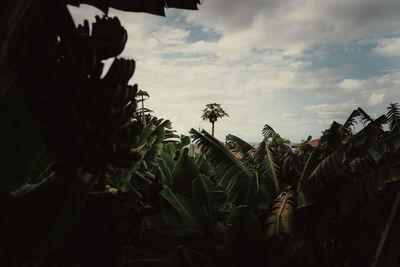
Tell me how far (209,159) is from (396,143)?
8.66ft

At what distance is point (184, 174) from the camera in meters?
4.33

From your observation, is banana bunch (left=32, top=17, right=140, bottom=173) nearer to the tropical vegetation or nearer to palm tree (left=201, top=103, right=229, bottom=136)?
the tropical vegetation

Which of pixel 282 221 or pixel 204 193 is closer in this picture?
pixel 282 221

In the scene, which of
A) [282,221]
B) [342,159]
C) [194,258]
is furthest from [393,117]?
[194,258]

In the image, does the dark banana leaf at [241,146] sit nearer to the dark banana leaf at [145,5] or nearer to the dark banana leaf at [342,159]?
the dark banana leaf at [342,159]

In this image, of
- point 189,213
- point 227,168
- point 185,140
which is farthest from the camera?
point 185,140

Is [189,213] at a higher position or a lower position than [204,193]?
lower

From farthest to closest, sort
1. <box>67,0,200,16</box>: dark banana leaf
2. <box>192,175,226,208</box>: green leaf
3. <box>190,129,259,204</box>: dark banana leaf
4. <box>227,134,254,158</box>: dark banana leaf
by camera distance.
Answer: <box>227,134,254,158</box>: dark banana leaf
<box>192,175,226,208</box>: green leaf
<box>190,129,259,204</box>: dark banana leaf
<box>67,0,200,16</box>: dark banana leaf

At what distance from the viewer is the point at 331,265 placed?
3283 mm

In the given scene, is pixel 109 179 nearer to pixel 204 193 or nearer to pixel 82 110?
pixel 204 193

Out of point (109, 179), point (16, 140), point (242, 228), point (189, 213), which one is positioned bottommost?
point (242, 228)

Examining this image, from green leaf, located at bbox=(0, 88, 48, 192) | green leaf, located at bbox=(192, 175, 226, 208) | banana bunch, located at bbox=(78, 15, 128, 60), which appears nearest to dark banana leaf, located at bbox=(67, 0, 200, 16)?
banana bunch, located at bbox=(78, 15, 128, 60)

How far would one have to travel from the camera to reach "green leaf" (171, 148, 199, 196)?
4277 millimetres

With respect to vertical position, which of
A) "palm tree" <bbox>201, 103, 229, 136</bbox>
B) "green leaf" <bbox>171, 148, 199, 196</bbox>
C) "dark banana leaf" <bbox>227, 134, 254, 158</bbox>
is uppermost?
"palm tree" <bbox>201, 103, 229, 136</bbox>
